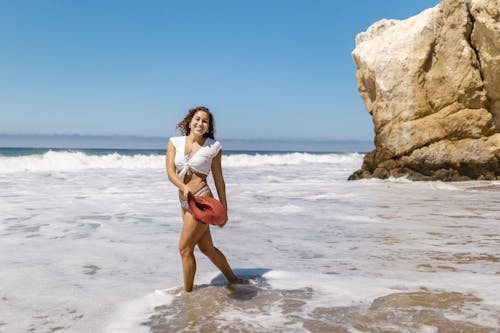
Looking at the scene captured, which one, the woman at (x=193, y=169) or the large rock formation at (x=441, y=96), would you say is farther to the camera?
the large rock formation at (x=441, y=96)

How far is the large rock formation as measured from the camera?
1691 cm

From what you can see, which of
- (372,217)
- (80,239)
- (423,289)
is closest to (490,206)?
(372,217)

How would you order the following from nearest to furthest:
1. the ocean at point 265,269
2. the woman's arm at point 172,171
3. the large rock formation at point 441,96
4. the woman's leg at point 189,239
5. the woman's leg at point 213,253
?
the ocean at point 265,269 → the woman's arm at point 172,171 → the woman's leg at point 189,239 → the woman's leg at point 213,253 → the large rock formation at point 441,96

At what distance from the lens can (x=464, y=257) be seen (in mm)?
6086

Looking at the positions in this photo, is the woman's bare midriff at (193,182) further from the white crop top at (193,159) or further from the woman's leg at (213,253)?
the woman's leg at (213,253)

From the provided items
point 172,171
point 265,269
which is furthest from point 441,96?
point 172,171

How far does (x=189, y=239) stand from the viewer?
4.58 metres

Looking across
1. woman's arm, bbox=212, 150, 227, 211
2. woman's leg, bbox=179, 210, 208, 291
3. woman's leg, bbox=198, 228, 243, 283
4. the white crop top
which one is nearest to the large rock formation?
woman's leg, bbox=198, 228, 243, 283

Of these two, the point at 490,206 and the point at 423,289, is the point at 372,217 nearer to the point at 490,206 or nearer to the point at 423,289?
the point at 490,206

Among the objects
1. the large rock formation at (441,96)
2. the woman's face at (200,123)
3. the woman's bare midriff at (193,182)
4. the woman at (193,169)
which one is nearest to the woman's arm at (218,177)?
the woman at (193,169)

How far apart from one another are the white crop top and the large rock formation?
47.9 feet

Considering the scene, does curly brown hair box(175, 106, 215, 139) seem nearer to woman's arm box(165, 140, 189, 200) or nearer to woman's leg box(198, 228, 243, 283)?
woman's arm box(165, 140, 189, 200)

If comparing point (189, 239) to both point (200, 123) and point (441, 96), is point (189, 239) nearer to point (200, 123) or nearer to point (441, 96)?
point (200, 123)

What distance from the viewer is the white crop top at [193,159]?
461 centimetres
